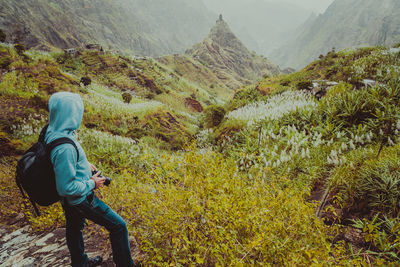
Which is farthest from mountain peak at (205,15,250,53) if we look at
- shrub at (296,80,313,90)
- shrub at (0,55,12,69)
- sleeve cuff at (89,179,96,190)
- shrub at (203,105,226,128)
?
sleeve cuff at (89,179,96,190)

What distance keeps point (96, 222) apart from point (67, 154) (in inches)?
38.8

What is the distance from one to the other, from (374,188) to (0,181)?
9.53 meters

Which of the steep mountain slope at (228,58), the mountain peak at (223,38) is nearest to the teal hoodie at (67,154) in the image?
the steep mountain slope at (228,58)

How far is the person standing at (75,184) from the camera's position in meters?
2.07

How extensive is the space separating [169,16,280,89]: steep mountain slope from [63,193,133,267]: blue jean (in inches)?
3552

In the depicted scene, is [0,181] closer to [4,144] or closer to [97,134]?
[4,144]

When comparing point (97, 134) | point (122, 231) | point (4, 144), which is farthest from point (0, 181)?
point (122, 231)

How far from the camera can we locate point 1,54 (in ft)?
51.5

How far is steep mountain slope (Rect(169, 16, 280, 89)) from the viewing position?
102488 millimetres

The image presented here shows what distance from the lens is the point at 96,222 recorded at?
2.43m

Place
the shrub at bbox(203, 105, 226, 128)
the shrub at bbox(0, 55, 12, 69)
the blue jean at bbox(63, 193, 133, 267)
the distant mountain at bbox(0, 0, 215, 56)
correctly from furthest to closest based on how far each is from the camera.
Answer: the distant mountain at bbox(0, 0, 215, 56)
the shrub at bbox(0, 55, 12, 69)
the shrub at bbox(203, 105, 226, 128)
the blue jean at bbox(63, 193, 133, 267)

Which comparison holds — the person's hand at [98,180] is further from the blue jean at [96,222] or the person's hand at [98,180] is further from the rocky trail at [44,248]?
the rocky trail at [44,248]

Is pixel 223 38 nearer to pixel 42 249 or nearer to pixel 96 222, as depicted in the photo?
pixel 42 249

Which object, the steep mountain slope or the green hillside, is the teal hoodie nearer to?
the green hillside
